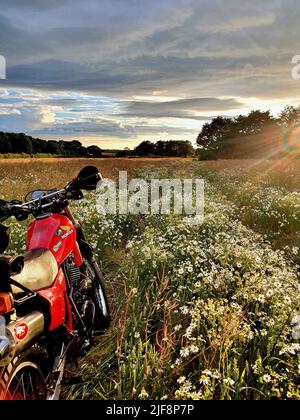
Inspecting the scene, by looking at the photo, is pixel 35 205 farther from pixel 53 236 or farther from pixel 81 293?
pixel 81 293

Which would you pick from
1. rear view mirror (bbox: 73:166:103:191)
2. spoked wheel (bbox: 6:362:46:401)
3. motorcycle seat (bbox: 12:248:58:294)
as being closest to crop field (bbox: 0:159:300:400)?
spoked wheel (bbox: 6:362:46:401)

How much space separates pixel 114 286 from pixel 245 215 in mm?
5227

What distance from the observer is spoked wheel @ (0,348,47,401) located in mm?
2139

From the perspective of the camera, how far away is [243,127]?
57531mm

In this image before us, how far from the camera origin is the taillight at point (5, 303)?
7.07ft

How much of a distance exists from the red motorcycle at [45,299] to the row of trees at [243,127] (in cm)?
4918

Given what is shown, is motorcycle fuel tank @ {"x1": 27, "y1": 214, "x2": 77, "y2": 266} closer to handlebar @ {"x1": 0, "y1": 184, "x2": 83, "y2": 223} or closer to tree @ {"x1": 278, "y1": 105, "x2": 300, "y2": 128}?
handlebar @ {"x1": 0, "y1": 184, "x2": 83, "y2": 223}

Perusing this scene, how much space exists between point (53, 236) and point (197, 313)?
5.10ft

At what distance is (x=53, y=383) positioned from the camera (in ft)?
9.12

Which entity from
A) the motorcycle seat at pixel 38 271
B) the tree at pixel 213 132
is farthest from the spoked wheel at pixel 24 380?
the tree at pixel 213 132

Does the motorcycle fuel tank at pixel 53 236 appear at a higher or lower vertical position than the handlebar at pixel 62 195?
lower

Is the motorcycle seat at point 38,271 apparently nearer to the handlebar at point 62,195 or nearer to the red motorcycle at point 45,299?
the red motorcycle at point 45,299
